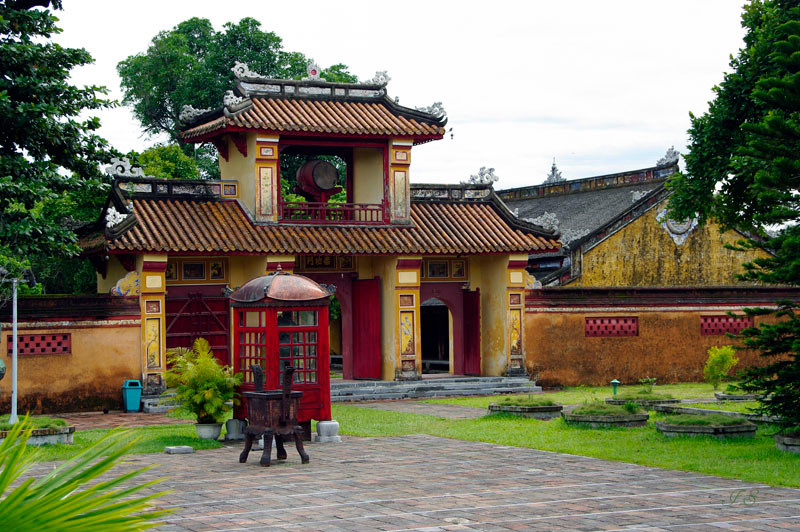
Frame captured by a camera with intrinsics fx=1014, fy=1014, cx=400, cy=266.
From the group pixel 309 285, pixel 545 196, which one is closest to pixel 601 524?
pixel 309 285

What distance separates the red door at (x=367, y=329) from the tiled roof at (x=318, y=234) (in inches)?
58.7

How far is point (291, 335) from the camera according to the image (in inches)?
563

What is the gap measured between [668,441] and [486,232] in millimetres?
11754

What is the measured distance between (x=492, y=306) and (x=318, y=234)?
4.95m

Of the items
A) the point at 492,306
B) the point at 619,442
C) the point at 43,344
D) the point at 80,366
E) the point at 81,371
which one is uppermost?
the point at 492,306

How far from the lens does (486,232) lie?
25.1m

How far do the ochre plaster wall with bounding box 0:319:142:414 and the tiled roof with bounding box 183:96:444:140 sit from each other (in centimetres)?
526

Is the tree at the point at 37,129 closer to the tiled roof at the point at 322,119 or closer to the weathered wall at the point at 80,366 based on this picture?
the weathered wall at the point at 80,366

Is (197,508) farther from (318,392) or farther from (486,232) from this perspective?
(486,232)

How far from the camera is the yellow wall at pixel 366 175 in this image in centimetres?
2500

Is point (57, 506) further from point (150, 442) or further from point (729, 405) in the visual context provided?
point (729, 405)

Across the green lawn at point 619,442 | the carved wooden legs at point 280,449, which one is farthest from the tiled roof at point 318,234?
the carved wooden legs at point 280,449

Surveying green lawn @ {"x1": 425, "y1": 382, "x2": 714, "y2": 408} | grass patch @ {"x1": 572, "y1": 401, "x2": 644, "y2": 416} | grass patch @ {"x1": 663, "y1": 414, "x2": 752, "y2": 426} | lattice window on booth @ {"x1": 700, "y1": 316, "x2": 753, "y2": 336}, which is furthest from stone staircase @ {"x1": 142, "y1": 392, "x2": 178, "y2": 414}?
lattice window on booth @ {"x1": 700, "y1": 316, "x2": 753, "y2": 336}

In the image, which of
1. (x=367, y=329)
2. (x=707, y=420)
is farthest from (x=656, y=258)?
(x=707, y=420)
